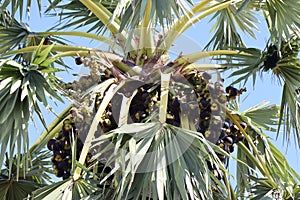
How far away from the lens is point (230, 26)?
6664 mm


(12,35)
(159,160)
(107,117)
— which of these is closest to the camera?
(159,160)

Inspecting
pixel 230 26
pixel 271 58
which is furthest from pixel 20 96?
pixel 230 26

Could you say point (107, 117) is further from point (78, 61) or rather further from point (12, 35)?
point (12, 35)

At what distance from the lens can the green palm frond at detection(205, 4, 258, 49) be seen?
646cm

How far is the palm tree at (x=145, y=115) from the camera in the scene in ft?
13.6

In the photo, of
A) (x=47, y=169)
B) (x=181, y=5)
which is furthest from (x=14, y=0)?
(x=181, y=5)

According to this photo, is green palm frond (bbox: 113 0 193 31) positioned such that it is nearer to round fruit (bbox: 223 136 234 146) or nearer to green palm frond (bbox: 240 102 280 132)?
round fruit (bbox: 223 136 234 146)

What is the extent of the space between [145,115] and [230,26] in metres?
2.46

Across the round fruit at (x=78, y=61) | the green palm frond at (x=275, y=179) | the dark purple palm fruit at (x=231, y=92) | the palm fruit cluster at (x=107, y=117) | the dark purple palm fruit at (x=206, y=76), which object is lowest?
the green palm frond at (x=275, y=179)

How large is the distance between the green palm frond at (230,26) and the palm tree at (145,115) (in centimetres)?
93

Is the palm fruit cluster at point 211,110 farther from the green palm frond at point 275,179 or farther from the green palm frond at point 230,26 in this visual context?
the green palm frond at point 230,26

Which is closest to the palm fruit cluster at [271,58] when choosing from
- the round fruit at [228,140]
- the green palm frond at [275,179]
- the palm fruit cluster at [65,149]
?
the green palm frond at [275,179]

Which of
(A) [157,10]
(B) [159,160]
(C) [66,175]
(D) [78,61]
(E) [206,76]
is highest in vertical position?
(A) [157,10]

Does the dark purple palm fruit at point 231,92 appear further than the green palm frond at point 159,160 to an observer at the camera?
Yes
